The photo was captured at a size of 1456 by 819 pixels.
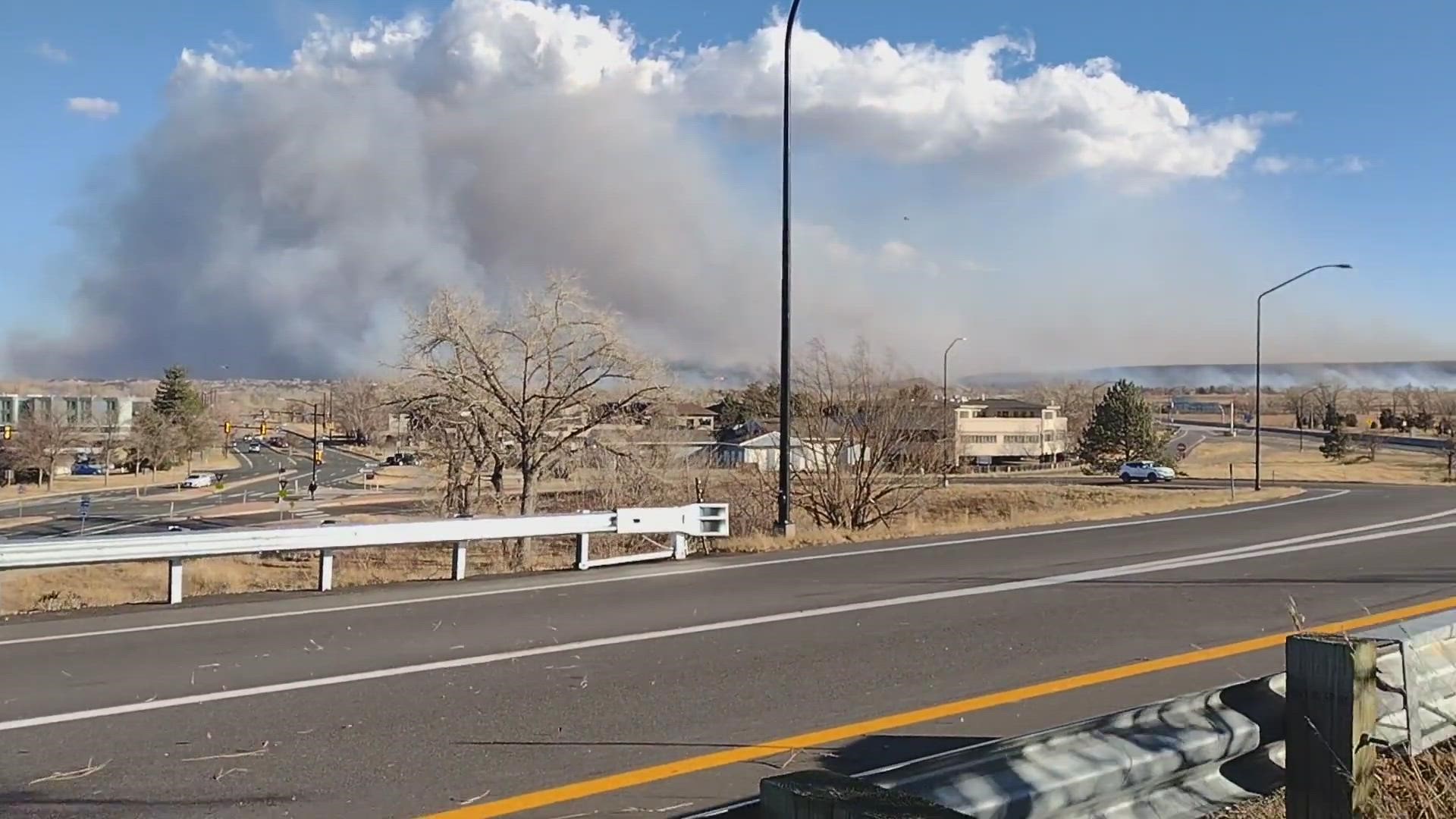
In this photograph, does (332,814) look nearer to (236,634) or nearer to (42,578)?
(236,634)

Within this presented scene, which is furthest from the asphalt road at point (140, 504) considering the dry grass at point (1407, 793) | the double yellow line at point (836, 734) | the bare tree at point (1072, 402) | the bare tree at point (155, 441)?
the bare tree at point (1072, 402)

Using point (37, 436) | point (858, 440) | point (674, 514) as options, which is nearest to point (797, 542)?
point (674, 514)

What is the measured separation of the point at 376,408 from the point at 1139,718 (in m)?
28.8

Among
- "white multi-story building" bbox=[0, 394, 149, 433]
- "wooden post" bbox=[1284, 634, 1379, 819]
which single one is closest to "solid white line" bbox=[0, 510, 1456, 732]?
"wooden post" bbox=[1284, 634, 1379, 819]

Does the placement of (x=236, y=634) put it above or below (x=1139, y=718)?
below

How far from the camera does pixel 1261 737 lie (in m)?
3.78

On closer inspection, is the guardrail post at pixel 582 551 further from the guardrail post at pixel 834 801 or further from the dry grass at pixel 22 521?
the dry grass at pixel 22 521

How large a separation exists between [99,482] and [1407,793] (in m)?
95.1

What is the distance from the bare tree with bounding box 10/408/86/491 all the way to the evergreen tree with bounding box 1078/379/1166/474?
75922 millimetres

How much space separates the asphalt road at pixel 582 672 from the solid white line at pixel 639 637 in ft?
0.11

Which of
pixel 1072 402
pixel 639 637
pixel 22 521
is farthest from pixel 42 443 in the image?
pixel 1072 402

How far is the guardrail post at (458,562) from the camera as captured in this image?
11695 millimetres

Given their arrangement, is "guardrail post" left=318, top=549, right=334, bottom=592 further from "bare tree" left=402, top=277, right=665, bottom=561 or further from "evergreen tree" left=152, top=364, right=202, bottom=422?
"evergreen tree" left=152, top=364, right=202, bottom=422

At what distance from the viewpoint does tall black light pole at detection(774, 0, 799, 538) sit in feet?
50.6
